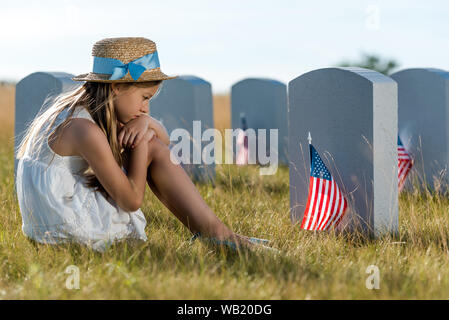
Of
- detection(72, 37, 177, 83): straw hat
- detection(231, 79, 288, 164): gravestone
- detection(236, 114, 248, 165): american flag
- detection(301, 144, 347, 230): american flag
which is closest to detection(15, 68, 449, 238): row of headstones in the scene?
detection(301, 144, 347, 230): american flag

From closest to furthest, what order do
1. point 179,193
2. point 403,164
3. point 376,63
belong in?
point 179,193 < point 403,164 < point 376,63

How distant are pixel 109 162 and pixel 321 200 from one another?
148 centimetres

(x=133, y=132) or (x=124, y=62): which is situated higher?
(x=124, y=62)

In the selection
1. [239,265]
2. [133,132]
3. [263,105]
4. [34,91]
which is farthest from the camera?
[263,105]

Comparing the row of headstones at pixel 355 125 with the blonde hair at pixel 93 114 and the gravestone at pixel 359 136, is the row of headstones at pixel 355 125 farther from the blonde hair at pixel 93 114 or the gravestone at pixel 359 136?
the blonde hair at pixel 93 114

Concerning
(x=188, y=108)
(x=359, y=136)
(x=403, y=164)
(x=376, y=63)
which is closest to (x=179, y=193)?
(x=359, y=136)

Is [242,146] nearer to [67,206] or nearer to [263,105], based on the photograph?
[263,105]

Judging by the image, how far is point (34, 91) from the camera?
5.55 meters

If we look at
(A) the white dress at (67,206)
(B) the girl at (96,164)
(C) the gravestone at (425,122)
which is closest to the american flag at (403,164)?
(C) the gravestone at (425,122)

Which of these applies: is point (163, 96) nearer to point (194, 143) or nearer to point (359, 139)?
point (194, 143)

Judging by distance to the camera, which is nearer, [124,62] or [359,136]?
[124,62]

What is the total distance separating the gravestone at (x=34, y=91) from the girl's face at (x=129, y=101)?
2.00m

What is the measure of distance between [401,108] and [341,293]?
3624mm
